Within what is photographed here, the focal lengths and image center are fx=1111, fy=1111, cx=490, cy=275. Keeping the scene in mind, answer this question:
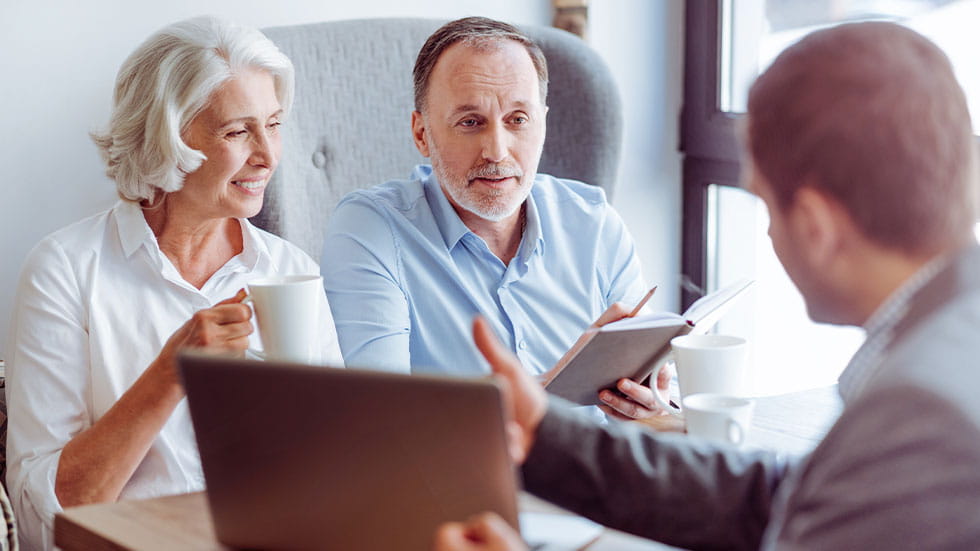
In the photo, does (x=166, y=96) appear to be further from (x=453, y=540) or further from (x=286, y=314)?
(x=453, y=540)

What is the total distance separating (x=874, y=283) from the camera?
0.88 meters

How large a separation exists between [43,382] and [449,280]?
2.39 feet

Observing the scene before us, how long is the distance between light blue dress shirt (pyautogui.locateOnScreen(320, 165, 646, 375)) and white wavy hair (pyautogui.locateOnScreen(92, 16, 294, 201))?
362 millimetres

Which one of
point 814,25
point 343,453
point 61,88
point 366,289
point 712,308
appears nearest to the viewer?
point 343,453

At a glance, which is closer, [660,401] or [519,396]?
[519,396]

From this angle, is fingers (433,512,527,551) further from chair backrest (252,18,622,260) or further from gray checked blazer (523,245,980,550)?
chair backrest (252,18,622,260)

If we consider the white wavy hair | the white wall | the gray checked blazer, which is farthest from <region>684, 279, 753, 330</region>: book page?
the white wall

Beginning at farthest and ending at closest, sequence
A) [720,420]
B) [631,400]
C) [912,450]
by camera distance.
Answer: [631,400]
[720,420]
[912,450]

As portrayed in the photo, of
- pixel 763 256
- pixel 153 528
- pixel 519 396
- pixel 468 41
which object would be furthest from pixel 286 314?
pixel 763 256

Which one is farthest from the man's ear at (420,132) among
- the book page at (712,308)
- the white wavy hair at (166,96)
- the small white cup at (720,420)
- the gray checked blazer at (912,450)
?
the gray checked blazer at (912,450)

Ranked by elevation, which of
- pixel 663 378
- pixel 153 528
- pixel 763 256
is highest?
pixel 153 528

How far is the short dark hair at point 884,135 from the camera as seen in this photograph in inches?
32.9

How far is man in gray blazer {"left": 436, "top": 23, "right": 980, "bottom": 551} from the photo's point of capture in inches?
28.8

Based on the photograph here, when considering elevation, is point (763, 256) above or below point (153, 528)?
below
